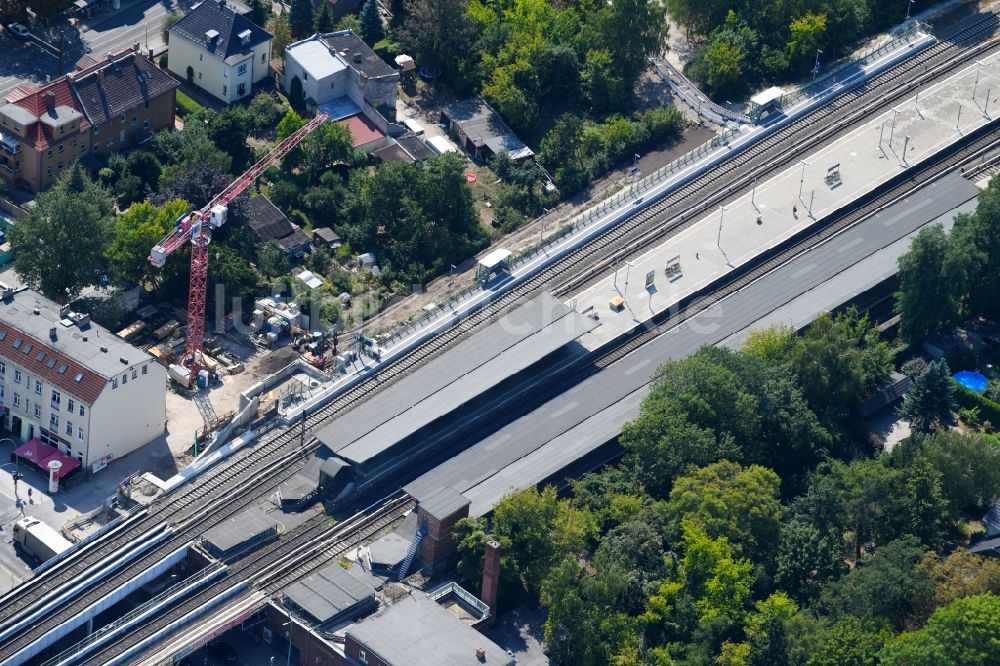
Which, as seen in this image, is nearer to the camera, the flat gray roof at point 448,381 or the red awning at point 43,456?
the flat gray roof at point 448,381

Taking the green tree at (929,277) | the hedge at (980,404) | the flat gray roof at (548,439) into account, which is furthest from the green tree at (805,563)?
the green tree at (929,277)

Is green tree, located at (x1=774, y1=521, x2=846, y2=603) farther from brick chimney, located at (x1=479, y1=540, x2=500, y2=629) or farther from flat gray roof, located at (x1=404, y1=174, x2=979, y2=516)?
brick chimney, located at (x1=479, y1=540, x2=500, y2=629)

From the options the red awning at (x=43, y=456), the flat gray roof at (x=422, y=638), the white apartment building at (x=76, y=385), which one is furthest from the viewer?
the red awning at (x=43, y=456)

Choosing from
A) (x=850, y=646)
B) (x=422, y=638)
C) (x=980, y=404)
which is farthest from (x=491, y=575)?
(x=980, y=404)

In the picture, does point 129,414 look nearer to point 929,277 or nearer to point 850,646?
point 850,646

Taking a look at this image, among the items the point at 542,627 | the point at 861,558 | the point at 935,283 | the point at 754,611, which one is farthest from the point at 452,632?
the point at 935,283

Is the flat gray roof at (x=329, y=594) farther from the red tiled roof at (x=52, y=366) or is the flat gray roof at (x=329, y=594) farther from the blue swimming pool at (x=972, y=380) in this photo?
the blue swimming pool at (x=972, y=380)

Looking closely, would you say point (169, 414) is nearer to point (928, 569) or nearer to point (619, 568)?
point (619, 568)

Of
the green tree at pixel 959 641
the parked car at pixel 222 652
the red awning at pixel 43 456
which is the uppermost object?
the green tree at pixel 959 641
